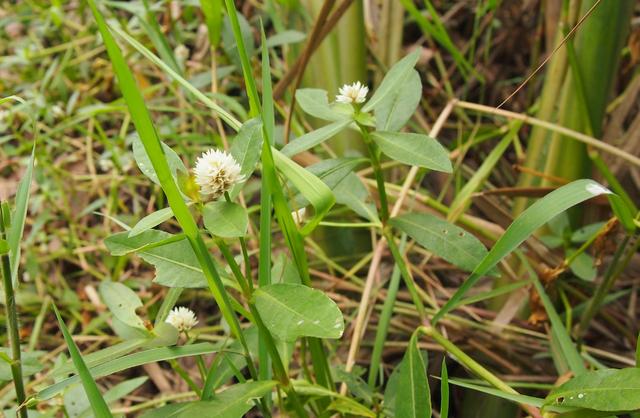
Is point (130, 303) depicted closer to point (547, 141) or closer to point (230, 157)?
point (230, 157)

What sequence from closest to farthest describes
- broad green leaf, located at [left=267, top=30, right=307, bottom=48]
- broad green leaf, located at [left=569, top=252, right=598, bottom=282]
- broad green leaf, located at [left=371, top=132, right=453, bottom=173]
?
broad green leaf, located at [left=371, top=132, right=453, bottom=173]
broad green leaf, located at [left=569, top=252, right=598, bottom=282]
broad green leaf, located at [left=267, top=30, right=307, bottom=48]

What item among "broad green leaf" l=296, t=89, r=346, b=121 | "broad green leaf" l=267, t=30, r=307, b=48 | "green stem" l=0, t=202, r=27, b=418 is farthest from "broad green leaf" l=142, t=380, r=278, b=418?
"broad green leaf" l=267, t=30, r=307, b=48

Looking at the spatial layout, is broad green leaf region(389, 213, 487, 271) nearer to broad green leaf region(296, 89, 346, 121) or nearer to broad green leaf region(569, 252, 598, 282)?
broad green leaf region(296, 89, 346, 121)

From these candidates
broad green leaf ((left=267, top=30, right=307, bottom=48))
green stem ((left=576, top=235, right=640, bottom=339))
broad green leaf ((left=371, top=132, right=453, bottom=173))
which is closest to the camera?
broad green leaf ((left=371, top=132, right=453, bottom=173))

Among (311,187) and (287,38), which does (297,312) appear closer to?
(311,187)

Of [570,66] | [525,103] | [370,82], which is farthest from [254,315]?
[525,103]

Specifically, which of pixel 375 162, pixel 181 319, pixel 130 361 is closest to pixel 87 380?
pixel 130 361

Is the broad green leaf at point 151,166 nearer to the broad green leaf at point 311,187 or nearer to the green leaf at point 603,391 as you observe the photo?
the broad green leaf at point 311,187
